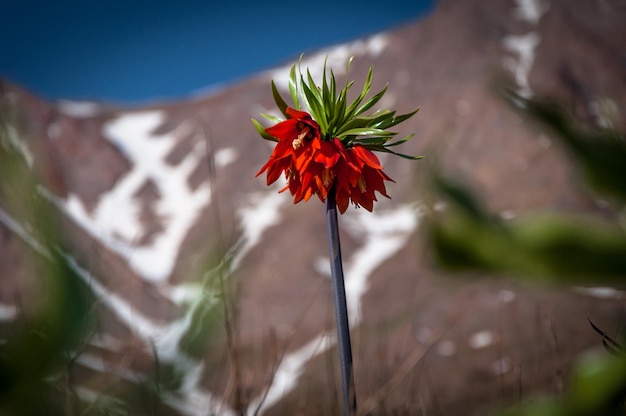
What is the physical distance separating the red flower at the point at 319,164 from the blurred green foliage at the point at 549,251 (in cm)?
170

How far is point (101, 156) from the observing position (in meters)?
57.5

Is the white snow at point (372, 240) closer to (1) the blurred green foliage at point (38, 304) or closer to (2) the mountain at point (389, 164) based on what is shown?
(2) the mountain at point (389, 164)

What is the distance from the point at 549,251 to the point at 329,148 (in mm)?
1818

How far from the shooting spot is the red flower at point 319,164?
2.17 metres

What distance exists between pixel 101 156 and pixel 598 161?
60405 mm

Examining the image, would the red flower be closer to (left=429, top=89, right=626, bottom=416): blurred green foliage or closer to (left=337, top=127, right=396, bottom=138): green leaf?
(left=337, top=127, right=396, bottom=138): green leaf

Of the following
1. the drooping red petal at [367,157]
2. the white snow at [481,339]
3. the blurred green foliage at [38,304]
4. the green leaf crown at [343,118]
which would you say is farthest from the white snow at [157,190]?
the blurred green foliage at [38,304]

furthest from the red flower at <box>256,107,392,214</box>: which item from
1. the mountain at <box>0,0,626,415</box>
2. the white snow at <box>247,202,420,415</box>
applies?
the white snow at <box>247,202,420,415</box>

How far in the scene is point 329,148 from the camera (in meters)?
2.19

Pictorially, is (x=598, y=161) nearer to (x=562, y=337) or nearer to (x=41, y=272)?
(x=41, y=272)

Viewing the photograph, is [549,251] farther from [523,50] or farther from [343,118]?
[523,50]

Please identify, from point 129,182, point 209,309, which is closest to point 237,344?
point 209,309

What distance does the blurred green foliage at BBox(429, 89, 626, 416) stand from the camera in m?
0.38

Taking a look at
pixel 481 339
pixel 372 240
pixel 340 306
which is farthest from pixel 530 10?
pixel 340 306
